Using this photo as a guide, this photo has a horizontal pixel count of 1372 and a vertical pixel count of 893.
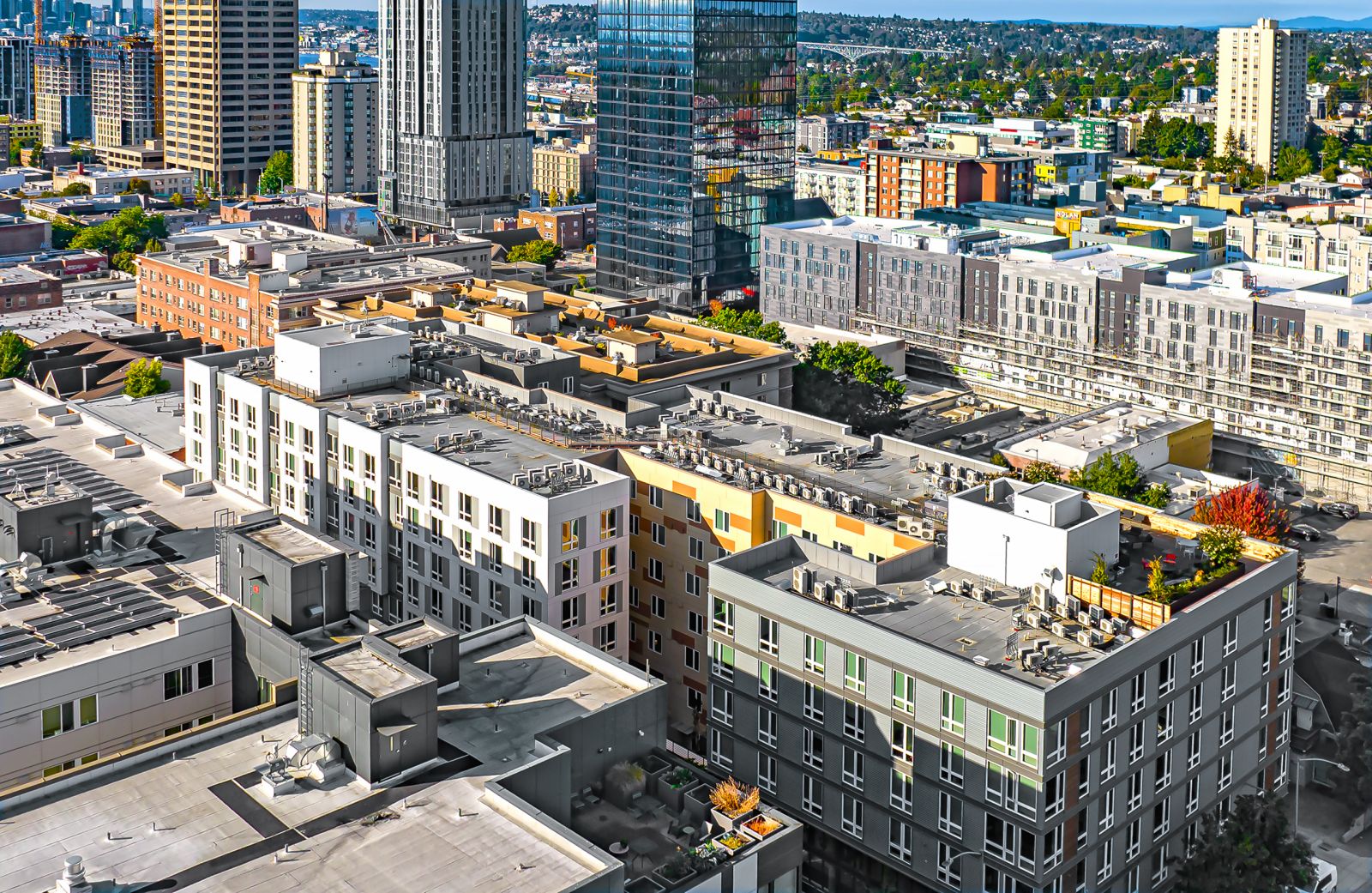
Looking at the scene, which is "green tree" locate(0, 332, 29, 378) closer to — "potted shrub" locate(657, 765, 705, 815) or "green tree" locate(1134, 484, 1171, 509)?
"green tree" locate(1134, 484, 1171, 509)

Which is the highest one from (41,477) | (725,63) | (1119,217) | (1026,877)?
(725,63)

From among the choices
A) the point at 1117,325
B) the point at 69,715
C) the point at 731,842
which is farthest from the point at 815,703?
the point at 1117,325

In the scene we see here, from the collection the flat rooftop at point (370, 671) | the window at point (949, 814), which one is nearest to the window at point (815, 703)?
the window at point (949, 814)

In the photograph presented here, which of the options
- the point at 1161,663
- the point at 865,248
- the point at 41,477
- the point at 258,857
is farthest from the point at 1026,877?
the point at 865,248

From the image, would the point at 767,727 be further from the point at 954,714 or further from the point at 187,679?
the point at 187,679

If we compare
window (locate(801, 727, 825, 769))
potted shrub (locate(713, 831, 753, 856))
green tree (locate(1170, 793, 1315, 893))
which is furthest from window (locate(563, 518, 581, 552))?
green tree (locate(1170, 793, 1315, 893))

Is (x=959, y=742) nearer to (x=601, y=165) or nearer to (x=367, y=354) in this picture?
(x=367, y=354)
